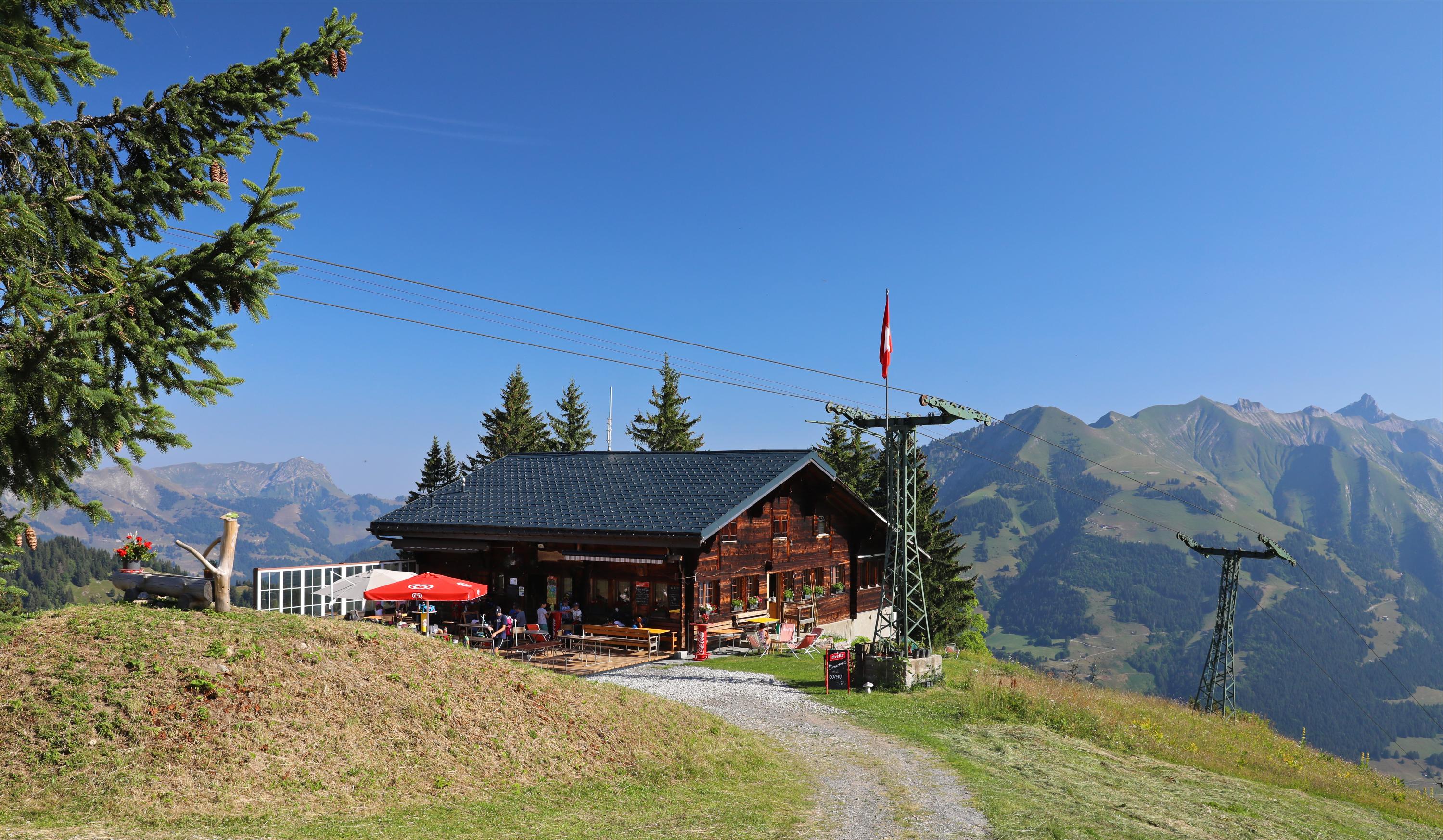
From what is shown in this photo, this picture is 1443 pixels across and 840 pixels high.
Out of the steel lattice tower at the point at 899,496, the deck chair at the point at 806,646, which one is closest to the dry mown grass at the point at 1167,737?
the steel lattice tower at the point at 899,496

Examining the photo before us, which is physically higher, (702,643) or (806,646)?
(702,643)

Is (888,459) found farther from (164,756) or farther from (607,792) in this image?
(164,756)

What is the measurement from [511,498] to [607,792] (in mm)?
20393

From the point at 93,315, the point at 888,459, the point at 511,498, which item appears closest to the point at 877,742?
the point at 888,459

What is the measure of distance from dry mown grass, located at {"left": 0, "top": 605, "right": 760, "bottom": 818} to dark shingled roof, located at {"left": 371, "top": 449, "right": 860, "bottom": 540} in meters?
11.9

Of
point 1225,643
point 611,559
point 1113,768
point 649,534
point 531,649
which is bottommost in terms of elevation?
point 1225,643

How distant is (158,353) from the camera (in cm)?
825

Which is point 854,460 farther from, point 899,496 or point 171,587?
point 171,587

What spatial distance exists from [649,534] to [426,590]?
668cm

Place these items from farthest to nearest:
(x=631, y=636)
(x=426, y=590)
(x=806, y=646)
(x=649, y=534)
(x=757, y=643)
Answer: (x=806, y=646)
(x=757, y=643)
(x=649, y=534)
(x=631, y=636)
(x=426, y=590)

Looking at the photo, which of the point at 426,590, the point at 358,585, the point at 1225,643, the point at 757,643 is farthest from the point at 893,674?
the point at 1225,643

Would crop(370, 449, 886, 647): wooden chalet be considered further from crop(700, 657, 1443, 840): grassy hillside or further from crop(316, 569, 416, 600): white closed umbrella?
crop(316, 569, 416, 600): white closed umbrella

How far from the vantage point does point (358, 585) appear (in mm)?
22094

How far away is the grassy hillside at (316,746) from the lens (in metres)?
9.42
